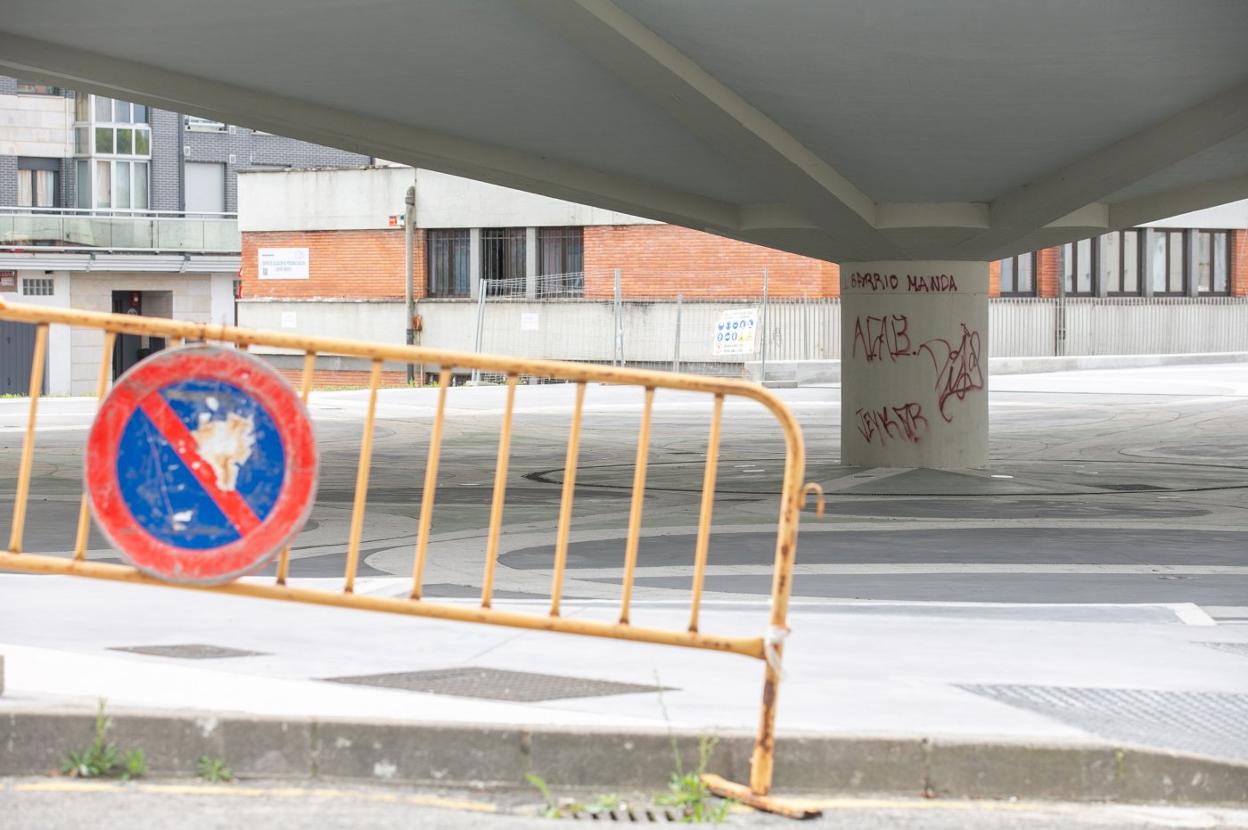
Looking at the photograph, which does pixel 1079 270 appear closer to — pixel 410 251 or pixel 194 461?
pixel 410 251

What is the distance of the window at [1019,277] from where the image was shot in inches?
1832

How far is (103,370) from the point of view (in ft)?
20.7

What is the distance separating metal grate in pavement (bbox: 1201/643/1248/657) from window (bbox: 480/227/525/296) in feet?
134

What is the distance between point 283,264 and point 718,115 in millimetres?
39688

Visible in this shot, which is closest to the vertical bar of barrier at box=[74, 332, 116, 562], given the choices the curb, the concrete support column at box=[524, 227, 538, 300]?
the curb

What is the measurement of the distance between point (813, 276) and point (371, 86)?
2932 centimetres

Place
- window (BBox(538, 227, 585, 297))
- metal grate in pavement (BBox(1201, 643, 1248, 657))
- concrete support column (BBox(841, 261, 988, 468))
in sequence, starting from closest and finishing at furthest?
metal grate in pavement (BBox(1201, 643, 1248, 657)) < concrete support column (BBox(841, 261, 988, 468)) < window (BBox(538, 227, 585, 297))

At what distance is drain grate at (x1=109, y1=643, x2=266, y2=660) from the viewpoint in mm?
7113

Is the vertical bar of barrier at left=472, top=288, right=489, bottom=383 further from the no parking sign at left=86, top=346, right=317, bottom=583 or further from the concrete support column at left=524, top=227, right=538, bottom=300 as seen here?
the no parking sign at left=86, top=346, right=317, bottom=583

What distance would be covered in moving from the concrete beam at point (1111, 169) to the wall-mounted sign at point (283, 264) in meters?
34.4

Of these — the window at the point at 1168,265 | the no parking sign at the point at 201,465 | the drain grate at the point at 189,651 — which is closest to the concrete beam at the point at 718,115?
the drain grate at the point at 189,651

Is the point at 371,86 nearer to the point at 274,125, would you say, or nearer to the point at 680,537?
the point at 274,125

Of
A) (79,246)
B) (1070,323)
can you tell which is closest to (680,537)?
(1070,323)

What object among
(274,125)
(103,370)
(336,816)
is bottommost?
(336,816)
